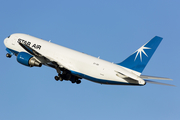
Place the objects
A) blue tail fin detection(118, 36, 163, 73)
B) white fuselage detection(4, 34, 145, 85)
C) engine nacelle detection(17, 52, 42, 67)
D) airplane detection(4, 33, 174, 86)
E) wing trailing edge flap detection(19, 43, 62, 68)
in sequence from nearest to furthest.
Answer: blue tail fin detection(118, 36, 163, 73) < airplane detection(4, 33, 174, 86) < white fuselage detection(4, 34, 145, 85) < wing trailing edge flap detection(19, 43, 62, 68) < engine nacelle detection(17, 52, 42, 67)

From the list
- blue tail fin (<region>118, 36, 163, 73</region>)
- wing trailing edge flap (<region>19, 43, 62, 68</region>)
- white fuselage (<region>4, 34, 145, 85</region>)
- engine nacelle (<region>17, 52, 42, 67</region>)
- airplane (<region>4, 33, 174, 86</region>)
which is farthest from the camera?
engine nacelle (<region>17, 52, 42, 67</region>)

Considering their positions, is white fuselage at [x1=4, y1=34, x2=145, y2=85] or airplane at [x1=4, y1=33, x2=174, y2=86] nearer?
airplane at [x1=4, y1=33, x2=174, y2=86]

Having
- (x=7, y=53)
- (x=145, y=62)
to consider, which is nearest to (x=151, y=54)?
(x=145, y=62)

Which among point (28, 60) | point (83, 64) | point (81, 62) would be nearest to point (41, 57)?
point (28, 60)

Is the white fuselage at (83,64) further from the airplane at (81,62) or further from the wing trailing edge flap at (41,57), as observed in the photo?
the wing trailing edge flap at (41,57)

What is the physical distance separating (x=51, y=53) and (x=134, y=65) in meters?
11.4

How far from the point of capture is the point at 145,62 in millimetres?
35375

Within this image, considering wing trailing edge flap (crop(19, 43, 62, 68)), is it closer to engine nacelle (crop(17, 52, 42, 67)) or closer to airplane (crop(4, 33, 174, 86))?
airplane (crop(4, 33, 174, 86))

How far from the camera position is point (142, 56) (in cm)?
3562

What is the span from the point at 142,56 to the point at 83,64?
23.9 ft

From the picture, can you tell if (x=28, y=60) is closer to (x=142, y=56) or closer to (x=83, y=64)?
(x=83, y=64)

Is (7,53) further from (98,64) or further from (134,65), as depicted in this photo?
(134,65)

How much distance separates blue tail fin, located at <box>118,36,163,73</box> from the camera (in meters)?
35.1

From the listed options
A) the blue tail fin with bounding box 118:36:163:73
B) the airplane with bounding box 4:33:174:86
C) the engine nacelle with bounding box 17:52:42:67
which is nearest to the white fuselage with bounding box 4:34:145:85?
the airplane with bounding box 4:33:174:86
